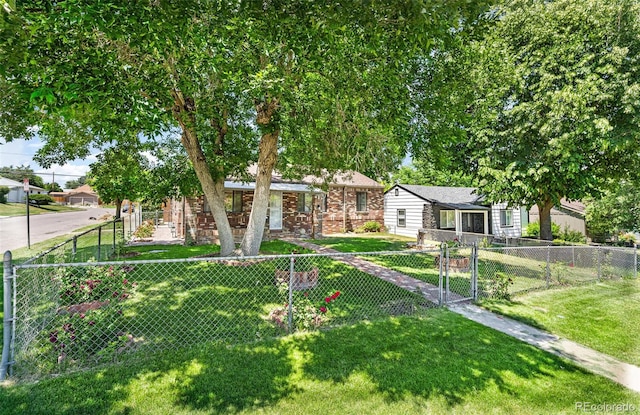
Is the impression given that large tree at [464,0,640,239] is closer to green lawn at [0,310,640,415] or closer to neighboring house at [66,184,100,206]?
green lawn at [0,310,640,415]

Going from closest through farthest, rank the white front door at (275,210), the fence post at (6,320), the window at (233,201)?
the fence post at (6,320) → the window at (233,201) → the white front door at (275,210)

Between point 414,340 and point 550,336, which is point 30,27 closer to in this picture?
point 414,340

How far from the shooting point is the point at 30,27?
3.49m

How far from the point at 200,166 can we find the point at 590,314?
10.1m

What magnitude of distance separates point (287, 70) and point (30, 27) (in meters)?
4.64

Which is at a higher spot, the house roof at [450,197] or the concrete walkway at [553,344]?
the house roof at [450,197]

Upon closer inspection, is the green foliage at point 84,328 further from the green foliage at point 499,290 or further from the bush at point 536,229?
the bush at point 536,229

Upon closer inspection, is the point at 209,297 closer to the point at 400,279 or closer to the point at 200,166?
the point at 200,166

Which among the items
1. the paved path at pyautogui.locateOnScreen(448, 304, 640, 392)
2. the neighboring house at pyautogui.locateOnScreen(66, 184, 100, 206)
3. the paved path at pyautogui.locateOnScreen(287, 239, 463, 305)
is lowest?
the paved path at pyautogui.locateOnScreen(448, 304, 640, 392)

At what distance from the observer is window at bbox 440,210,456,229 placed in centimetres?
1866

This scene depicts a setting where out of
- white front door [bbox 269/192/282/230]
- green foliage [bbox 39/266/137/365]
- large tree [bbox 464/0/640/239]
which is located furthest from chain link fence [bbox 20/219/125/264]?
large tree [bbox 464/0/640/239]

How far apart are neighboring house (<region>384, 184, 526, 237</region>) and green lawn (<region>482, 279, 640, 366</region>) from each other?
412 inches

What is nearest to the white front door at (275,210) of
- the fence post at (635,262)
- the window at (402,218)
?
the window at (402,218)

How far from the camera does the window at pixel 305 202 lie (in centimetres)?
1677
